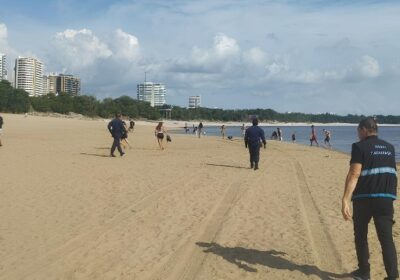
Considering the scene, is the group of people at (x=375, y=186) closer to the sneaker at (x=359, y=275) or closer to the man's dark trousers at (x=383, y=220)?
the man's dark trousers at (x=383, y=220)

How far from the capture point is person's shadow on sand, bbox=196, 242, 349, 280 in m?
5.79

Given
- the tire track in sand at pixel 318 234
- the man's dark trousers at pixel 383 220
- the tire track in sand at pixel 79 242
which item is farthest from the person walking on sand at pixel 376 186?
the tire track in sand at pixel 79 242

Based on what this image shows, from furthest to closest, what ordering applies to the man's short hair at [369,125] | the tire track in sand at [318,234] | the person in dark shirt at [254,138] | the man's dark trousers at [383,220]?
the person in dark shirt at [254,138] → the tire track in sand at [318,234] → the man's short hair at [369,125] → the man's dark trousers at [383,220]

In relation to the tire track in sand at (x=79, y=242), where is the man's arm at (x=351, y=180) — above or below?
above

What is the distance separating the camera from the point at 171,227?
800 centimetres

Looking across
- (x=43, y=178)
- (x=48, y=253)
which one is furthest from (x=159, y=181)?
(x=48, y=253)

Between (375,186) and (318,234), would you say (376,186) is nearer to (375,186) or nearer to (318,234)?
(375,186)

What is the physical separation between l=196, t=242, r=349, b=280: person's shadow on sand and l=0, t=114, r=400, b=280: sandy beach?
0.01 m

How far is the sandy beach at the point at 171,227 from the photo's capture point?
234 inches

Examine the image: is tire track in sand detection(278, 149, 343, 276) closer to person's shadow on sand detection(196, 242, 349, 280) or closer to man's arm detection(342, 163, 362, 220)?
person's shadow on sand detection(196, 242, 349, 280)

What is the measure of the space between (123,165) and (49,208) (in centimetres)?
725

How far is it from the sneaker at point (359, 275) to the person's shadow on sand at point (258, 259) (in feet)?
0.40

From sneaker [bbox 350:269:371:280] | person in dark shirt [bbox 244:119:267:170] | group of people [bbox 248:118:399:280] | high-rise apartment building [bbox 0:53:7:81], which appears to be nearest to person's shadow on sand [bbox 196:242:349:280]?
sneaker [bbox 350:269:371:280]

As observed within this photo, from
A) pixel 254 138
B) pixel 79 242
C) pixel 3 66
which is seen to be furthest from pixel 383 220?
pixel 3 66
